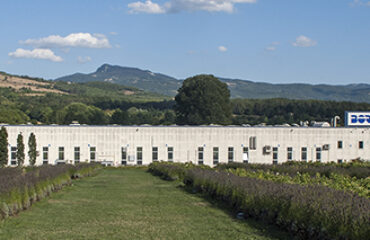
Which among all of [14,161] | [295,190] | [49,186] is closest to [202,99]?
[14,161]

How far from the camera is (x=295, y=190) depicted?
14852 millimetres

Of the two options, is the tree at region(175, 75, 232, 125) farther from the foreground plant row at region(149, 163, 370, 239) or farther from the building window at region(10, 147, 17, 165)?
the foreground plant row at region(149, 163, 370, 239)

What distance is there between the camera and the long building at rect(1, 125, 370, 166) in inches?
2366

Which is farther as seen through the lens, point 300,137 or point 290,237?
point 300,137

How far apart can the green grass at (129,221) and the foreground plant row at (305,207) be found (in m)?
0.46

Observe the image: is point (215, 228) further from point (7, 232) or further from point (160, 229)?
point (7, 232)

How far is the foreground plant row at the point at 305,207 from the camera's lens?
10.8 m

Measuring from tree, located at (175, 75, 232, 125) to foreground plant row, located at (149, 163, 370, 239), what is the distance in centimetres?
8398

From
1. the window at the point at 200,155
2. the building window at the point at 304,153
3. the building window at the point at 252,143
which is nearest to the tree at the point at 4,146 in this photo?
the window at the point at 200,155

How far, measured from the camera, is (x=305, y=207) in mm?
12914

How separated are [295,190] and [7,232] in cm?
698

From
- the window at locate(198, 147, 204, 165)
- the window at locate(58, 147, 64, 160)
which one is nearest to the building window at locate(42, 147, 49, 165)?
the window at locate(58, 147, 64, 160)

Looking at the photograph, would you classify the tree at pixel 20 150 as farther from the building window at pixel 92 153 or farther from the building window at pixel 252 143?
the building window at pixel 252 143

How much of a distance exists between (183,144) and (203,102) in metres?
42.4
